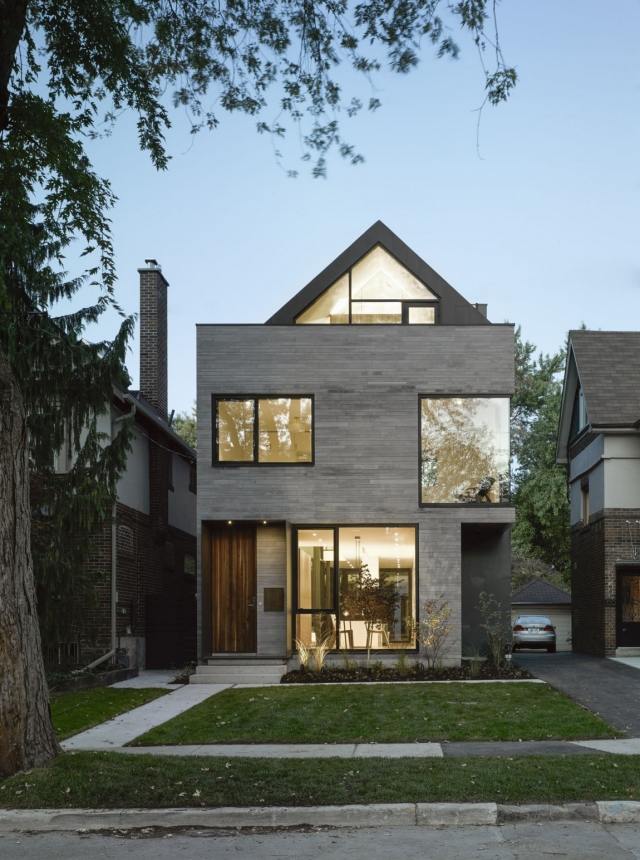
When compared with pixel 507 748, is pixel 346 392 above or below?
above

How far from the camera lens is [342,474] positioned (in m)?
21.8

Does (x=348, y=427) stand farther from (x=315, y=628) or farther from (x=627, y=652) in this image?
(x=627, y=652)

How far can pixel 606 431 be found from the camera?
1077 inches

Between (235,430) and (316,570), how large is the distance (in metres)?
3.17

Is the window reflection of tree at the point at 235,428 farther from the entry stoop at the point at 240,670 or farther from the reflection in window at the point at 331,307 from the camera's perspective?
the entry stoop at the point at 240,670

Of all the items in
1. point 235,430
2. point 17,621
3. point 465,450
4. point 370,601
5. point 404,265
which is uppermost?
point 404,265

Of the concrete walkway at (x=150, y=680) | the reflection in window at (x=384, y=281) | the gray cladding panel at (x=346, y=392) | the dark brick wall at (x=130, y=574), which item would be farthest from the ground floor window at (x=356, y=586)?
the reflection in window at (x=384, y=281)

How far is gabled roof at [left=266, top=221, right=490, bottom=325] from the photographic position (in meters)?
22.5

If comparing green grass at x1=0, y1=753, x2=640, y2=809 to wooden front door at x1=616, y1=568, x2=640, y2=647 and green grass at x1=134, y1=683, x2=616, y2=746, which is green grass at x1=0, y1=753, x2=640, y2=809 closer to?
green grass at x1=134, y1=683, x2=616, y2=746

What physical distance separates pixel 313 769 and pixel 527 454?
126 ft

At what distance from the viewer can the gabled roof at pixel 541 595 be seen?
149 ft

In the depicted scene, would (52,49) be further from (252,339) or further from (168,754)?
(252,339)

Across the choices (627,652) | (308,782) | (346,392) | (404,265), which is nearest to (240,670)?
(346,392)

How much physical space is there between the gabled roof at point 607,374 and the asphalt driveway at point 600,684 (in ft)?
19.4
